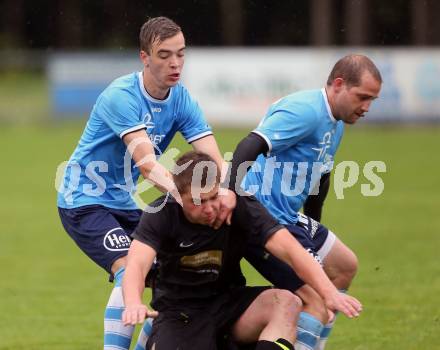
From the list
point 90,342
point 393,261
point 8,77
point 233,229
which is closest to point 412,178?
point 393,261

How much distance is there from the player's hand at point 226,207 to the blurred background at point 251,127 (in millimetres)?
1925

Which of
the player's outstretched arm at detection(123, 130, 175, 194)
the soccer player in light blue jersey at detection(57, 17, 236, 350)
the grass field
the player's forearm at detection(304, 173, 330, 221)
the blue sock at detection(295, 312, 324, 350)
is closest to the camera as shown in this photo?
the blue sock at detection(295, 312, 324, 350)

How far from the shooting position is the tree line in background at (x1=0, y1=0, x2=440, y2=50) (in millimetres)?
10238

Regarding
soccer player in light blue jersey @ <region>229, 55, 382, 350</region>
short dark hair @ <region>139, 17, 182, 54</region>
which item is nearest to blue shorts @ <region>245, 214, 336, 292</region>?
soccer player in light blue jersey @ <region>229, 55, 382, 350</region>

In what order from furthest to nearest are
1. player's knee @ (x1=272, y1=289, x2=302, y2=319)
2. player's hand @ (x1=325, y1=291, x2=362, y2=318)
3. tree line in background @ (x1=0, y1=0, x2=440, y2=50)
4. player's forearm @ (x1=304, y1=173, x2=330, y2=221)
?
tree line in background @ (x1=0, y1=0, x2=440, y2=50), player's forearm @ (x1=304, y1=173, x2=330, y2=221), player's knee @ (x1=272, y1=289, x2=302, y2=319), player's hand @ (x1=325, y1=291, x2=362, y2=318)

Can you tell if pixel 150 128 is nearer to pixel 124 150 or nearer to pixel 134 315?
pixel 124 150

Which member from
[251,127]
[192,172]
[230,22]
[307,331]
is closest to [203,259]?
[192,172]

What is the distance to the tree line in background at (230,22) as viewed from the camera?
33.6 ft

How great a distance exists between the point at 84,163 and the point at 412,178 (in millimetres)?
10755

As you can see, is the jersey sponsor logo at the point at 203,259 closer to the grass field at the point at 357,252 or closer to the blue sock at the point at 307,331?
the blue sock at the point at 307,331

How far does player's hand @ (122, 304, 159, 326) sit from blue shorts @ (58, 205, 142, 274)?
39.8 inches

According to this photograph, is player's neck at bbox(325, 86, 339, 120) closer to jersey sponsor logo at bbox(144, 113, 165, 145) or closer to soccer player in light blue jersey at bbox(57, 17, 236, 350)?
soccer player in light blue jersey at bbox(57, 17, 236, 350)

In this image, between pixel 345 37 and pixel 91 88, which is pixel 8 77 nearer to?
pixel 91 88

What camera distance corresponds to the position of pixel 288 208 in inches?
233
